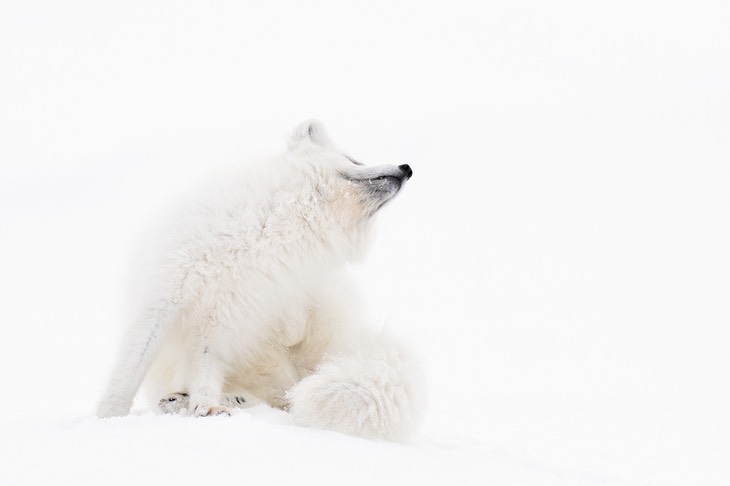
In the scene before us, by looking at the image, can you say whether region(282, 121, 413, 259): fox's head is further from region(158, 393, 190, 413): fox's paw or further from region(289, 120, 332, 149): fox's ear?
region(158, 393, 190, 413): fox's paw

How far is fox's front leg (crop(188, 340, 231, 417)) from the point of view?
248cm

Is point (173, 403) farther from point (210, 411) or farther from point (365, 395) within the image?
point (365, 395)

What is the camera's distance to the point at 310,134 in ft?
11.2

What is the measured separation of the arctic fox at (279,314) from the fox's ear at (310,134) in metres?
0.06

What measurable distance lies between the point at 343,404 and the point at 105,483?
3.30 feet

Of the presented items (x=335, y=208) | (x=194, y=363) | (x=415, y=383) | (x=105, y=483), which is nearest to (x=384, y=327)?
(x=415, y=383)

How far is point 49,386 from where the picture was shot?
20.8ft

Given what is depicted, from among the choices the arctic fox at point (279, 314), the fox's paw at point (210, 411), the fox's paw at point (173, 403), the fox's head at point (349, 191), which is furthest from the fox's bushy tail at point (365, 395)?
the fox's head at point (349, 191)

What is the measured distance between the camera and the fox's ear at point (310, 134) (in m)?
3.38

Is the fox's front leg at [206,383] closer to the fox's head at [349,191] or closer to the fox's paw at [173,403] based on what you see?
the fox's paw at [173,403]

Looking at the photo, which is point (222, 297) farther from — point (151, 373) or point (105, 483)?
point (105, 483)

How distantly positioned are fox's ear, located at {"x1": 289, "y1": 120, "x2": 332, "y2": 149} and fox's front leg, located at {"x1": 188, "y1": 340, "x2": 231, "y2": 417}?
1095 mm

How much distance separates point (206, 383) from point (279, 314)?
422 mm

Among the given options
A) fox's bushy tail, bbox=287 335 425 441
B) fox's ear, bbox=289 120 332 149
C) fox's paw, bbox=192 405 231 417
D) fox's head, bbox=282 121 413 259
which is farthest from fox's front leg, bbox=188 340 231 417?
fox's ear, bbox=289 120 332 149
